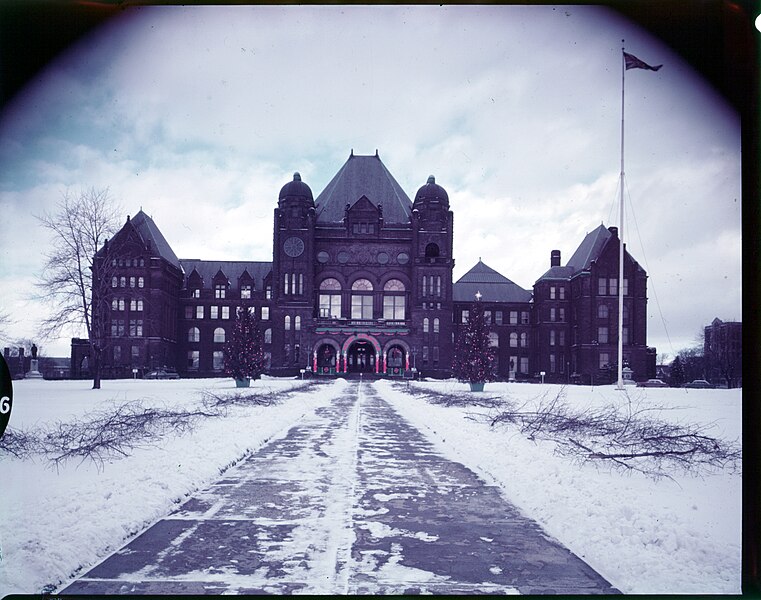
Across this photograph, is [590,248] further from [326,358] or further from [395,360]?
[326,358]

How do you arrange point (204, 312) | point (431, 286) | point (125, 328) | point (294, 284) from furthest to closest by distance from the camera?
point (204, 312), point (431, 286), point (294, 284), point (125, 328)

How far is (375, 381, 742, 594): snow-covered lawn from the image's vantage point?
467 cm

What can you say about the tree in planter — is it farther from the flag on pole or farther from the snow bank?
the flag on pole

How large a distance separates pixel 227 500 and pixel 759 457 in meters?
5.56

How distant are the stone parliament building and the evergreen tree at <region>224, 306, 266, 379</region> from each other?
2337 centimetres

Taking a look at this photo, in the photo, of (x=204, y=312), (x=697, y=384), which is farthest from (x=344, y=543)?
(x=204, y=312)

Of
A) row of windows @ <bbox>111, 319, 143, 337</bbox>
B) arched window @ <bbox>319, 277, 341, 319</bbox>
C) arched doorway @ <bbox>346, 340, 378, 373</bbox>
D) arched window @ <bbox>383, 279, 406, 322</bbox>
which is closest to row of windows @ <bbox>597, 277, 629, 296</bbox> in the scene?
arched window @ <bbox>383, 279, 406, 322</bbox>

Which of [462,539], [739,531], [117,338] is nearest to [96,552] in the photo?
[462,539]

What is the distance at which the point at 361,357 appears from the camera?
70625 millimetres

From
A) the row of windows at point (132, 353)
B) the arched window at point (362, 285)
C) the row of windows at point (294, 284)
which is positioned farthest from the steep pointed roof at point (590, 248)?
the row of windows at point (132, 353)

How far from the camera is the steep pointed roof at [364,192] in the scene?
68.5m

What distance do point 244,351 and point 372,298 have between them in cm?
3253

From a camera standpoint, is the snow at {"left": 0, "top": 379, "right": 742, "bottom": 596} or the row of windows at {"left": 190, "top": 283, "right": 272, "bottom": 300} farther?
the row of windows at {"left": 190, "top": 283, "right": 272, "bottom": 300}

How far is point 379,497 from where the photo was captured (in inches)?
299
